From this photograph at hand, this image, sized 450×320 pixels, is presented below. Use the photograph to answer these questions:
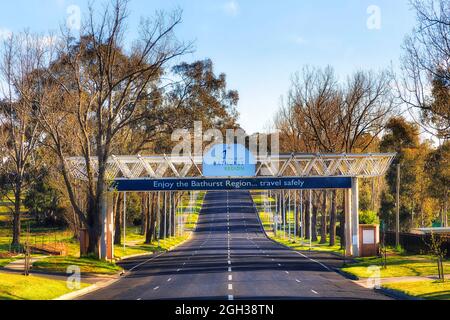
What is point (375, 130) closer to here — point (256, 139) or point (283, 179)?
point (283, 179)

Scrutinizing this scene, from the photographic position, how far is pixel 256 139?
10025 cm

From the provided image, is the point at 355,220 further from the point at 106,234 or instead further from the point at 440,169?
the point at 440,169

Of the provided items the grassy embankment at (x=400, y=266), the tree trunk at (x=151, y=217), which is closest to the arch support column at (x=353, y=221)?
the grassy embankment at (x=400, y=266)

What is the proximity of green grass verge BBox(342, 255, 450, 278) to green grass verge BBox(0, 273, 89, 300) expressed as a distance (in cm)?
1619

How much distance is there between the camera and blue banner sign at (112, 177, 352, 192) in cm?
5309

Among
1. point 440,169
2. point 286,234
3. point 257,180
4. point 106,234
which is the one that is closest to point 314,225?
point 286,234

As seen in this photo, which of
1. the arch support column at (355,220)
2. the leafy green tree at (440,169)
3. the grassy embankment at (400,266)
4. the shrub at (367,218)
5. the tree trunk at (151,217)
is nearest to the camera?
the grassy embankment at (400,266)

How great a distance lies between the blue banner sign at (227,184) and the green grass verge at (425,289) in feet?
66.8

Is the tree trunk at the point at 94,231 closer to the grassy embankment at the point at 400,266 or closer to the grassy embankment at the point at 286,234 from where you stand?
the grassy embankment at the point at 400,266

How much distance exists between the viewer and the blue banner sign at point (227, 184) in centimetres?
5309

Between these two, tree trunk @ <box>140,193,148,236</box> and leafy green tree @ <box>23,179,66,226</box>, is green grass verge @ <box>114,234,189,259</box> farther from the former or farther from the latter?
leafy green tree @ <box>23,179,66,226</box>

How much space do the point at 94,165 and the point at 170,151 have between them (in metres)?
13.7

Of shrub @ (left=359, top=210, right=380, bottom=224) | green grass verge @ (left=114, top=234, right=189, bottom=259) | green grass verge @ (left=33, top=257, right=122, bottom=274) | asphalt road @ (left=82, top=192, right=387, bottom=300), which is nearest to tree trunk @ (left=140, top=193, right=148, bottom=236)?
green grass verge @ (left=114, top=234, right=189, bottom=259)

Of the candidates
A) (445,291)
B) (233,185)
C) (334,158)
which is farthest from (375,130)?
(445,291)
